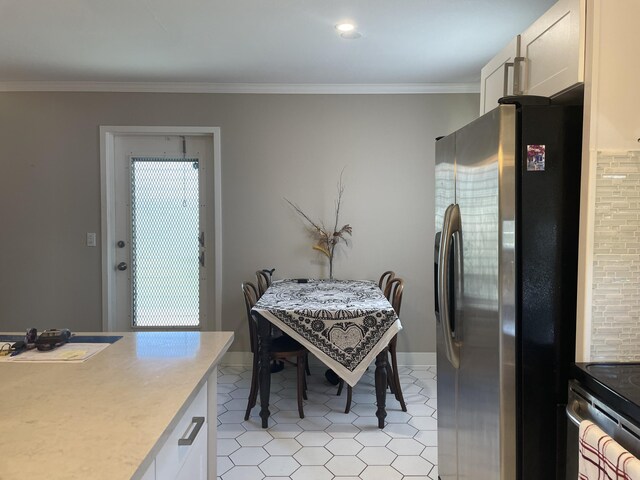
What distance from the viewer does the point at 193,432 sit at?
4.15 feet

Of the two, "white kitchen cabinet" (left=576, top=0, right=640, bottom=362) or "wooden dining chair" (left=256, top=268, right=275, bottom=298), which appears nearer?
"white kitchen cabinet" (left=576, top=0, right=640, bottom=362)

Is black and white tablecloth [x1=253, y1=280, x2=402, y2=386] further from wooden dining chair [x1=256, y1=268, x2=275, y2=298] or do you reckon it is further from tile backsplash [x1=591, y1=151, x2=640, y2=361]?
tile backsplash [x1=591, y1=151, x2=640, y2=361]

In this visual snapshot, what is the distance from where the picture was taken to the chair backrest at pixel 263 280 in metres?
3.59

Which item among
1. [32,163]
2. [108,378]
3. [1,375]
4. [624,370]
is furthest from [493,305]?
[32,163]

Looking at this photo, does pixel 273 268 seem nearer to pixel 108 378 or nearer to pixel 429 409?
pixel 429 409

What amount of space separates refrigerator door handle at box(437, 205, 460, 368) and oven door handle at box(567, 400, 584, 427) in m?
0.45

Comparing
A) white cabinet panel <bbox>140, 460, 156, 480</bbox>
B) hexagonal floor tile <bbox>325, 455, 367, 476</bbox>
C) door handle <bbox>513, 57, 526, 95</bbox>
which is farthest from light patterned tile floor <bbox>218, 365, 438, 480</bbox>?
door handle <bbox>513, 57, 526, 95</bbox>

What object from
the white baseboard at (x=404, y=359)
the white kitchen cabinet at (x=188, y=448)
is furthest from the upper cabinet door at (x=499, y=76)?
the white baseboard at (x=404, y=359)

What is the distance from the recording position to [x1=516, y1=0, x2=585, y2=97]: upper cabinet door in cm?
137

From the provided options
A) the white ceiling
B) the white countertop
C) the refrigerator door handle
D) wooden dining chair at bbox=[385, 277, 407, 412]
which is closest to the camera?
the white countertop

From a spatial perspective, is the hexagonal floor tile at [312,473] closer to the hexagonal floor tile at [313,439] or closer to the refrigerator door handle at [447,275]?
the hexagonal floor tile at [313,439]

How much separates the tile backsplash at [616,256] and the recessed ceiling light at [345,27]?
5.82ft

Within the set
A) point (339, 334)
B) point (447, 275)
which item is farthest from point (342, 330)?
point (447, 275)

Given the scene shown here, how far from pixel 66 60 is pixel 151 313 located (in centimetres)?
212
